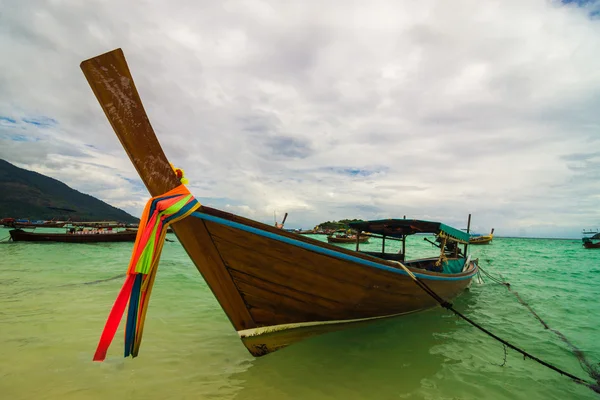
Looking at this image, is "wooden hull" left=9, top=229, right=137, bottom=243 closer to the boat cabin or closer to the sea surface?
the sea surface

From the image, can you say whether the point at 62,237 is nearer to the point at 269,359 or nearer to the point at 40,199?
the point at 269,359

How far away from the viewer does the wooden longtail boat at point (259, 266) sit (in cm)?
240

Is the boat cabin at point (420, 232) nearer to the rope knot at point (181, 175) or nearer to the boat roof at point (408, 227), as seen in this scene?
the boat roof at point (408, 227)

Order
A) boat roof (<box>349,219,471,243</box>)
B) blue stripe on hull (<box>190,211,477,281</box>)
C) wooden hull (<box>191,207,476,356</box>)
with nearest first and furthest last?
blue stripe on hull (<box>190,211,477,281</box>) → wooden hull (<box>191,207,476,356</box>) → boat roof (<box>349,219,471,243</box>)

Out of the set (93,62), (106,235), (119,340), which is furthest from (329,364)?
(106,235)

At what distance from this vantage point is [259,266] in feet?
11.3

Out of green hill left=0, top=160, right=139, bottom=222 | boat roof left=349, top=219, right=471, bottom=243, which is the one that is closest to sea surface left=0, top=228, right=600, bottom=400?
boat roof left=349, top=219, right=471, bottom=243

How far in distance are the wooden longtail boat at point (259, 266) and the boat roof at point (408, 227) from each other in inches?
119

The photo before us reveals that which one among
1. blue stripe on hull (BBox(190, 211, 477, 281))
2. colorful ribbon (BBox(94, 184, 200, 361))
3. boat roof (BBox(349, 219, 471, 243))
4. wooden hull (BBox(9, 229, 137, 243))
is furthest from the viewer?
wooden hull (BBox(9, 229, 137, 243))

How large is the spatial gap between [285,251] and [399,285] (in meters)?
2.54

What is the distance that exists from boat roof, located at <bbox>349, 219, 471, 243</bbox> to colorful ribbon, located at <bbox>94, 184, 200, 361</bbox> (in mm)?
6403

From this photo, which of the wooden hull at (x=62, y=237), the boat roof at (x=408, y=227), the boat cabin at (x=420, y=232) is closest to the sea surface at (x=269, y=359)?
the boat cabin at (x=420, y=232)

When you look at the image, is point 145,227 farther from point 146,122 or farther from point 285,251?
point 285,251

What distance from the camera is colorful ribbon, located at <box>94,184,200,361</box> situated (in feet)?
7.75
